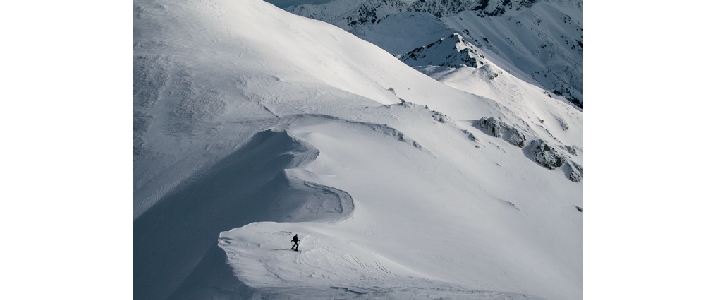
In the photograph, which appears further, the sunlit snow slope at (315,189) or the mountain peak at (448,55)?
the mountain peak at (448,55)

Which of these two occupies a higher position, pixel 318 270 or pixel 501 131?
pixel 318 270

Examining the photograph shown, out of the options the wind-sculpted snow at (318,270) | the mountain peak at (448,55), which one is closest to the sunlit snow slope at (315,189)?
the wind-sculpted snow at (318,270)

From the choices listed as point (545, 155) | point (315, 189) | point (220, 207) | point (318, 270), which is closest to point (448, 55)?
point (545, 155)

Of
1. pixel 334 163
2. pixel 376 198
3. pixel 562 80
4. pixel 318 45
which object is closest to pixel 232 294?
pixel 376 198

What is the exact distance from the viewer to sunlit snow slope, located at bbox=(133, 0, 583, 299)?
1338 centimetres

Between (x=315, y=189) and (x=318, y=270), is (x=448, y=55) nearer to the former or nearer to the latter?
(x=315, y=189)

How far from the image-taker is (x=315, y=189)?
1898cm

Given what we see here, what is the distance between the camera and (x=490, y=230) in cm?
2050

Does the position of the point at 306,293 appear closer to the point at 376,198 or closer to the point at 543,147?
the point at 376,198

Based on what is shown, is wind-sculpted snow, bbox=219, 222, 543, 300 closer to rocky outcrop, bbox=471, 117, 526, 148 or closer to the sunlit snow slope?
the sunlit snow slope

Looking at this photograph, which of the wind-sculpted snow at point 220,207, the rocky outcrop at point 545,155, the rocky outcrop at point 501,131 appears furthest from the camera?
the rocky outcrop at point 501,131

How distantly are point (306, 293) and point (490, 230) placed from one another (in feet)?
35.7

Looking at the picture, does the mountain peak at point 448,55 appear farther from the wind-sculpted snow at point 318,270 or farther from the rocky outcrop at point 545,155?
the wind-sculpted snow at point 318,270

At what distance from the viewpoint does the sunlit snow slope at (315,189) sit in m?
13.4
